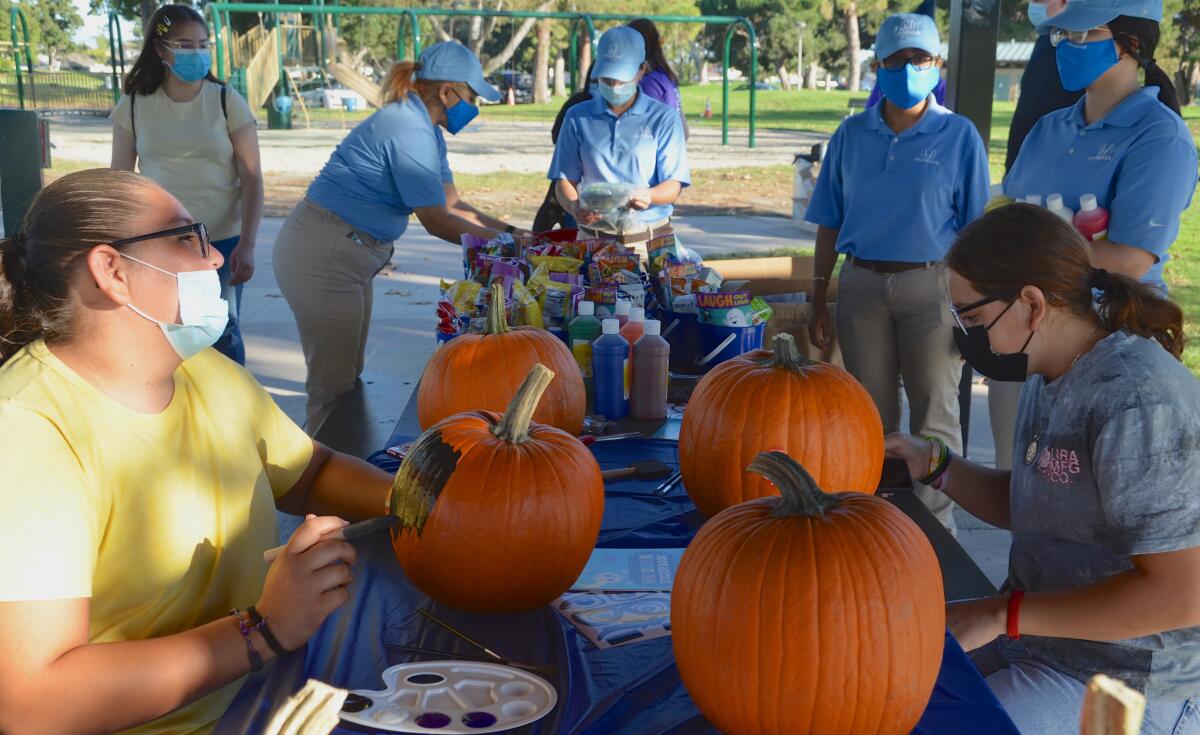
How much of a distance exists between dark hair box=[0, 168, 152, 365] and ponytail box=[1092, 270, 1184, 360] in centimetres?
181

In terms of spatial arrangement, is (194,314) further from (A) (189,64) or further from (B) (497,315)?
(A) (189,64)

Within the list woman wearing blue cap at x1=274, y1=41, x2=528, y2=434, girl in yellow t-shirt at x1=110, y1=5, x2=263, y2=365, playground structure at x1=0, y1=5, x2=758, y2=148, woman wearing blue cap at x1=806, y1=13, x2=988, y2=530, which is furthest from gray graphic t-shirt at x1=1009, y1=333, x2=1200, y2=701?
playground structure at x1=0, y1=5, x2=758, y2=148

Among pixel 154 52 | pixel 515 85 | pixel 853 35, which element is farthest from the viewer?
pixel 853 35

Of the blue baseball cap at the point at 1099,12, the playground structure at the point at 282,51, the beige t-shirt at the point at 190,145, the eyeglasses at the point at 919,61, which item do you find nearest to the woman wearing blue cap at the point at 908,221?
the eyeglasses at the point at 919,61

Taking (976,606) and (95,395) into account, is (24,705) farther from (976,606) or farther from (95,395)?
(976,606)

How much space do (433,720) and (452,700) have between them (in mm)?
58

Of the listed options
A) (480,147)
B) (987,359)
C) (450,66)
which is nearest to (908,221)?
(987,359)

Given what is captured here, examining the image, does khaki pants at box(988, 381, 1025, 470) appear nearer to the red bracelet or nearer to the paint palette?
the red bracelet

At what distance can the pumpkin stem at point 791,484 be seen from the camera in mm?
1546

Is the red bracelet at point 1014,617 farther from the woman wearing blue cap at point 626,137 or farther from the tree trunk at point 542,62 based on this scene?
the tree trunk at point 542,62

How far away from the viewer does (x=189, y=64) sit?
495 centimetres

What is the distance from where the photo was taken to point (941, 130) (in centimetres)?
428

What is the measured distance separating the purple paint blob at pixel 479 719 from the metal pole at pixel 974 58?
4.55m

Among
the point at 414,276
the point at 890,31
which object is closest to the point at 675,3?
the point at 414,276
